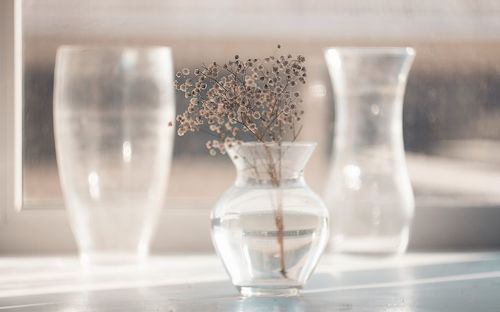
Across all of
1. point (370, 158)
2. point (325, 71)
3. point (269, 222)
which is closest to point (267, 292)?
point (269, 222)

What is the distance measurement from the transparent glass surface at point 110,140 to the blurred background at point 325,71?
0.24m

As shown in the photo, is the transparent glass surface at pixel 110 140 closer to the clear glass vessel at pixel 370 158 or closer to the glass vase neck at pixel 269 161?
the clear glass vessel at pixel 370 158

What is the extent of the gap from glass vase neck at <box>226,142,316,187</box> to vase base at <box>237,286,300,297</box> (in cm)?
14

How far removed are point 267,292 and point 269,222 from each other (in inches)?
4.1

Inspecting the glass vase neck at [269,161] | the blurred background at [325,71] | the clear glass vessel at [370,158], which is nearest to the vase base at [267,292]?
the glass vase neck at [269,161]

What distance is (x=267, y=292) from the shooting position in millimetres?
1357

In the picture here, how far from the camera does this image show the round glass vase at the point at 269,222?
4.33ft

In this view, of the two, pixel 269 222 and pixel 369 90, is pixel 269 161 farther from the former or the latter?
pixel 369 90

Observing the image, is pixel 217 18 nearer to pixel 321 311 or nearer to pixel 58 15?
pixel 58 15

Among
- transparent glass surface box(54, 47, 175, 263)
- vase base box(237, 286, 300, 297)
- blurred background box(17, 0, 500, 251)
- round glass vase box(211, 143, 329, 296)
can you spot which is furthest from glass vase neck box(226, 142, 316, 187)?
blurred background box(17, 0, 500, 251)

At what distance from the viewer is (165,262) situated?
179 centimetres

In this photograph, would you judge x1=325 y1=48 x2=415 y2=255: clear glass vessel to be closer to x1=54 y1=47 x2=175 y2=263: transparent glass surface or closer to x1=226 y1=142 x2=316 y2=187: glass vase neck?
x1=54 y1=47 x2=175 y2=263: transparent glass surface

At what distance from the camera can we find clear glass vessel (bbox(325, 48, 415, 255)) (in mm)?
1770

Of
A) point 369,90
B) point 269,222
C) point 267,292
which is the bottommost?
point 267,292
